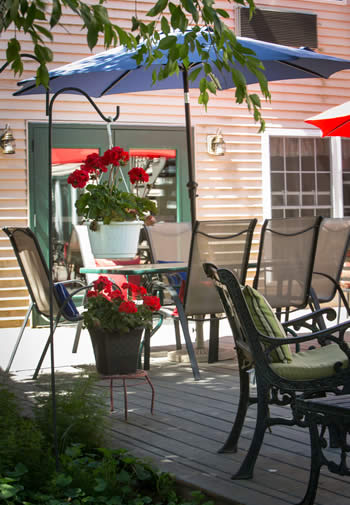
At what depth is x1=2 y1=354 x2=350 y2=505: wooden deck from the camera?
2662 millimetres

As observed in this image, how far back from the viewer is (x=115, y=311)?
3.85m

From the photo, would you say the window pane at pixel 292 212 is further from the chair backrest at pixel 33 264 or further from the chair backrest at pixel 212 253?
the chair backrest at pixel 33 264

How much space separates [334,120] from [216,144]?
2.71 metres

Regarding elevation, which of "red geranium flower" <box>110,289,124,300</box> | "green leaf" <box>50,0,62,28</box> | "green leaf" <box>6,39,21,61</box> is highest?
"green leaf" <box>50,0,62,28</box>

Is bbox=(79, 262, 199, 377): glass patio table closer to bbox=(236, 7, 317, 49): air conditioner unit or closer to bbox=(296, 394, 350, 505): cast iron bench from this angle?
bbox=(296, 394, 350, 505): cast iron bench

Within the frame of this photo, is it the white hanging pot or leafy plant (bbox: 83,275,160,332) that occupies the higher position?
the white hanging pot

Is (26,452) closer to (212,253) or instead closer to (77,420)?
(77,420)

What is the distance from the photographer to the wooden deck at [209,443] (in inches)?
105

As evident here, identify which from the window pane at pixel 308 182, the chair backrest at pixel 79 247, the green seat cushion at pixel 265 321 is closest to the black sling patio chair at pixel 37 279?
the chair backrest at pixel 79 247

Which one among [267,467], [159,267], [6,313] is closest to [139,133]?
[6,313]

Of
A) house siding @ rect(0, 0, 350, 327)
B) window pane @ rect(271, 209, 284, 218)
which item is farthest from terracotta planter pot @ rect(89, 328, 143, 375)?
window pane @ rect(271, 209, 284, 218)

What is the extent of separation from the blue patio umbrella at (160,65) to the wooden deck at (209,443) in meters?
1.68

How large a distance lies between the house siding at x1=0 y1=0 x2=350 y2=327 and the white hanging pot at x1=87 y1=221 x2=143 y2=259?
12.3ft

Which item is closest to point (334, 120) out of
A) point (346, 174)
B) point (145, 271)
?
point (145, 271)
